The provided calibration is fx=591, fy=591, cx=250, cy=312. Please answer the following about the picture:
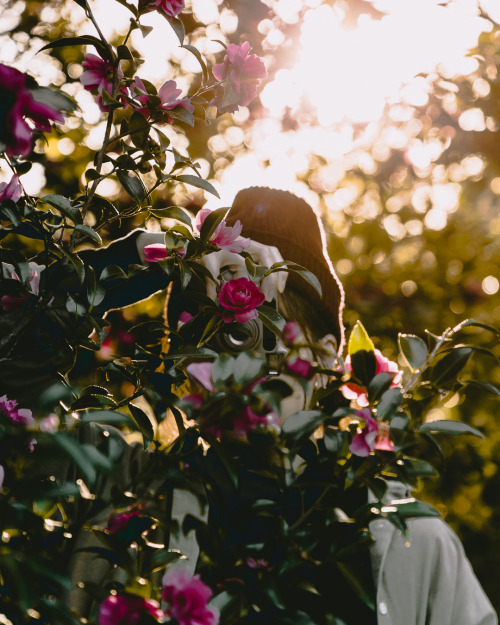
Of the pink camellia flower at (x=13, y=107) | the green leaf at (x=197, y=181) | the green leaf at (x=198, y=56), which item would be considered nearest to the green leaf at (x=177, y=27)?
the green leaf at (x=198, y=56)

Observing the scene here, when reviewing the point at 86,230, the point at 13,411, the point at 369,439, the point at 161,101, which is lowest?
the point at 13,411

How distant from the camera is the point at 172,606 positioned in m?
0.69

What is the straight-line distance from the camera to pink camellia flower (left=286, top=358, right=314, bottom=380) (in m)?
0.80

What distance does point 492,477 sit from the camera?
14.6 ft

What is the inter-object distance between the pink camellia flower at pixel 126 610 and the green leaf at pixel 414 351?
0.48 m

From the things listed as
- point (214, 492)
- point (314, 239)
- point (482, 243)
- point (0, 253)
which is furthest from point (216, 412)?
point (482, 243)

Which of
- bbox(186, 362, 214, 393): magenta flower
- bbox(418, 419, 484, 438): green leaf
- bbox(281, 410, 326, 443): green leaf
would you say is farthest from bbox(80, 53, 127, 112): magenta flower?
bbox(418, 419, 484, 438): green leaf

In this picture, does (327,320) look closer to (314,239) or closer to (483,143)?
(314,239)

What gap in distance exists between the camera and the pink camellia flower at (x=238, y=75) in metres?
1.07

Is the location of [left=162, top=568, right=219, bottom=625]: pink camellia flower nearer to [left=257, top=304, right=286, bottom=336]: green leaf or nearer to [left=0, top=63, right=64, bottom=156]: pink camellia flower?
[left=257, top=304, right=286, bottom=336]: green leaf

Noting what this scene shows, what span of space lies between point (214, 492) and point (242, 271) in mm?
633

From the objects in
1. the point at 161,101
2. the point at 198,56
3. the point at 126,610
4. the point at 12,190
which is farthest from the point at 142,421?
the point at 198,56

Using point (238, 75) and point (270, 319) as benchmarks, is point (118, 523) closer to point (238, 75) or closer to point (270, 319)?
point (270, 319)

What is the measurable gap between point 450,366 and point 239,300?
0.33 m
